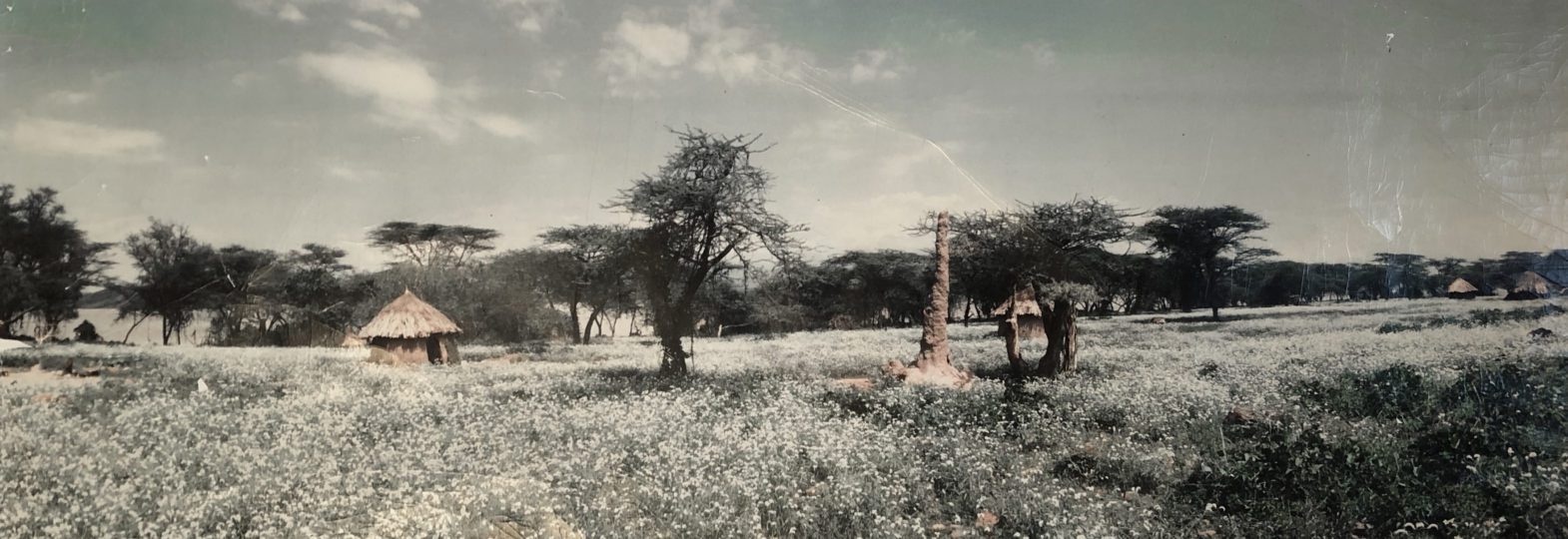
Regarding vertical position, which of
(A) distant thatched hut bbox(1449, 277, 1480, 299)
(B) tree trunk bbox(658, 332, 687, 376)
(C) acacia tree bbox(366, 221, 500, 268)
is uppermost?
(C) acacia tree bbox(366, 221, 500, 268)

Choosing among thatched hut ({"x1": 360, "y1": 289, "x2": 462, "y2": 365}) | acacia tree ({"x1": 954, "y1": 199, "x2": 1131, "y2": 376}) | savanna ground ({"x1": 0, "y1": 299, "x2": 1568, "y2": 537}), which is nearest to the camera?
savanna ground ({"x1": 0, "y1": 299, "x2": 1568, "y2": 537})

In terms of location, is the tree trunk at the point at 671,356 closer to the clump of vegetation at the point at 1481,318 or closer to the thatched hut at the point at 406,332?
the thatched hut at the point at 406,332

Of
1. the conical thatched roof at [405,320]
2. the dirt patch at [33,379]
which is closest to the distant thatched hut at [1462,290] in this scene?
the conical thatched roof at [405,320]

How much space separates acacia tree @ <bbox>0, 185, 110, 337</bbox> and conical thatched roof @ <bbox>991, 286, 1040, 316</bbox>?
8595 millimetres

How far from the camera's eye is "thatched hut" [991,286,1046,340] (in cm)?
823

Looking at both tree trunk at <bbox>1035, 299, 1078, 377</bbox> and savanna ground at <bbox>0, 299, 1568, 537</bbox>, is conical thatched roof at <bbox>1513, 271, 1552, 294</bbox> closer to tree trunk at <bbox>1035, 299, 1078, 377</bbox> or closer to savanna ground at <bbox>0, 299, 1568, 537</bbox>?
savanna ground at <bbox>0, 299, 1568, 537</bbox>

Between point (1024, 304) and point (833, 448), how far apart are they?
362 cm

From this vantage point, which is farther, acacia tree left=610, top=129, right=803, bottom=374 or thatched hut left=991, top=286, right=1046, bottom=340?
thatched hut left=991, top=286, right=1046, bottom=340

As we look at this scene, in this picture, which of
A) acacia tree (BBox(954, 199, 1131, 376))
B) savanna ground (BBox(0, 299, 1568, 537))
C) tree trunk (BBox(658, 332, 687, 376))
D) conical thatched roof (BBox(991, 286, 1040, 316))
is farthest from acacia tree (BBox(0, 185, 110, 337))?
conical thatched roof (BBox(991, 286, 1040, 316))

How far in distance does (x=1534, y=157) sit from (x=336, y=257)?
10.9 meters

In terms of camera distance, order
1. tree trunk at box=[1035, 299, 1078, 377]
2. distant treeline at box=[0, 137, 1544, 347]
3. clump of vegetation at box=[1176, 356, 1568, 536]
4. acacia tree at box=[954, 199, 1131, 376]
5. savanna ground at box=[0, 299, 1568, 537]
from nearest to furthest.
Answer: clump of vegetation at box=[1176, 356, 1568, 536], savanna ground at box=[0, 299, 1568, 537], distant treeline at box=[0, 137, 1544, 347], acacia tree at box=[954, 199, 1131, 376], tree trunk at box=[1035, 299, 1078, 377]

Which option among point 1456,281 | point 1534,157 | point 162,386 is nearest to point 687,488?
point 162,386

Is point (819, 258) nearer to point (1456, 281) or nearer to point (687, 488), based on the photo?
point (687, 488)

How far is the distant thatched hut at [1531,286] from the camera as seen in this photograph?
20.4ft
